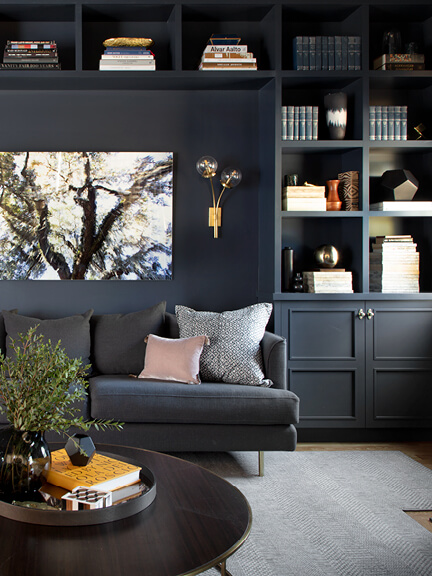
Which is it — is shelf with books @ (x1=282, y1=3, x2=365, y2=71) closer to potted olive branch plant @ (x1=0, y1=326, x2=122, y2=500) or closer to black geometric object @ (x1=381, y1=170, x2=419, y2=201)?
black geometric object @ (x1=381, y1=170, x2=419, y2=201)

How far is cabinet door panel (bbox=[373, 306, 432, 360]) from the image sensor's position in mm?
3852

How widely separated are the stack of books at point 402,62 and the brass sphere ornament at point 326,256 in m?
1.30

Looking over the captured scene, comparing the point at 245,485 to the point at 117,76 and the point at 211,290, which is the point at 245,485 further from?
the point at 117,76

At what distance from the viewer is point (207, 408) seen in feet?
10.3

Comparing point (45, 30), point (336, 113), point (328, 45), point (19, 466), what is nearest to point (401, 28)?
point (328, 45)

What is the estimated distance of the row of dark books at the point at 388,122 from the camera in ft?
12.9

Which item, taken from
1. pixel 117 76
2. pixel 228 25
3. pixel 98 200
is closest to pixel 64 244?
pixel 98 200

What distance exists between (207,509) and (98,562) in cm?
42

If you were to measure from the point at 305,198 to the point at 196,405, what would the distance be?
1.66 meters

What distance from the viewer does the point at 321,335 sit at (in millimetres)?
3828

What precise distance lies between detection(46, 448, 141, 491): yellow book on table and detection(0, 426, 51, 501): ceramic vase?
0.19ft

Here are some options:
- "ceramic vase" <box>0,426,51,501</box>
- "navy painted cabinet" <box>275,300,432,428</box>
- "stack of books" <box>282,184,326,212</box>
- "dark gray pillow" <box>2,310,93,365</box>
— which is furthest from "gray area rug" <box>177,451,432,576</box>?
"stack of books" <box>282,184,326,212</box>

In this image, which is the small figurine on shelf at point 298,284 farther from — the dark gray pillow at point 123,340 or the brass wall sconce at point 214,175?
the dark gray pillow at point 123,340

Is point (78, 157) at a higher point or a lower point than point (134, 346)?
higher
